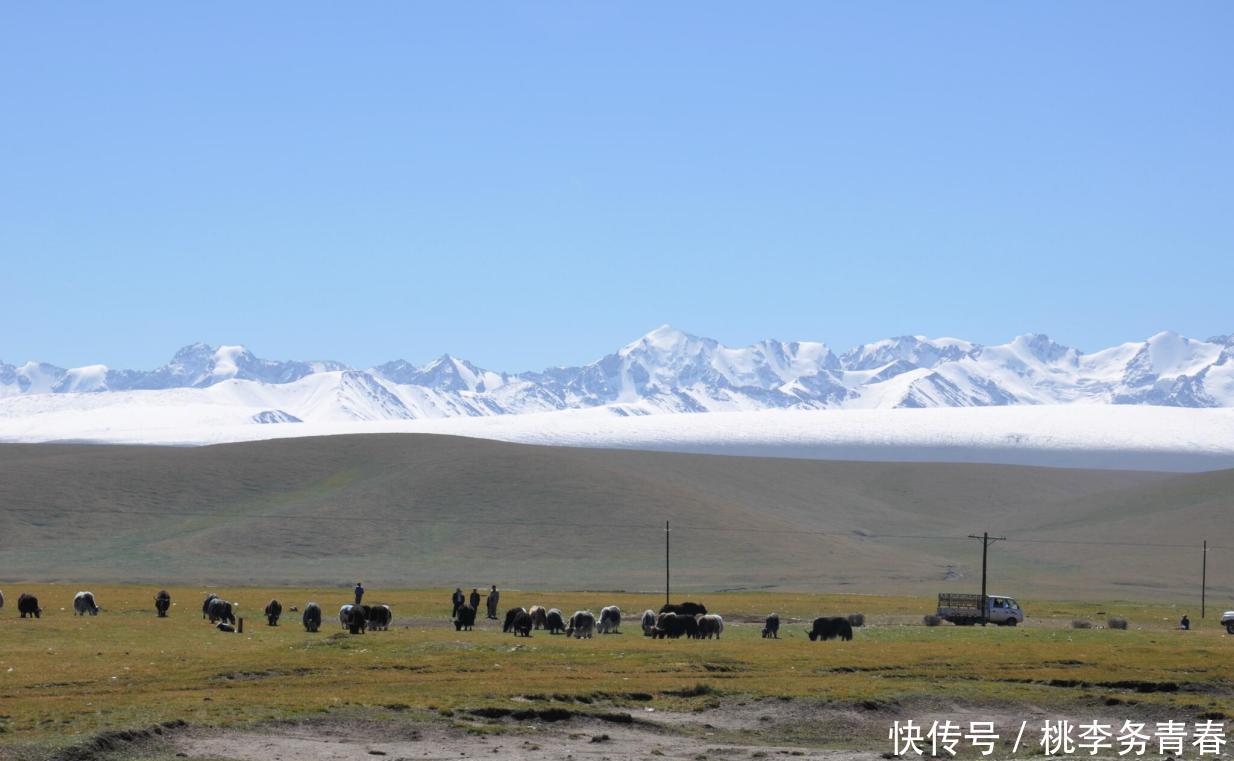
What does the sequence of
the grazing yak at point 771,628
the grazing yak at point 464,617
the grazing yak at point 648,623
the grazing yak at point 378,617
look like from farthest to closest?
the grazing yak at point 648,623 < the grazing yak at point 771,628 < the grazing yak at point 464,617 < the grazing yak at point 378,617

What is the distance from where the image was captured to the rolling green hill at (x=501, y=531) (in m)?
130

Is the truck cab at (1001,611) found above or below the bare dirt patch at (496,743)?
below

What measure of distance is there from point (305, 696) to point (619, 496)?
136241mm

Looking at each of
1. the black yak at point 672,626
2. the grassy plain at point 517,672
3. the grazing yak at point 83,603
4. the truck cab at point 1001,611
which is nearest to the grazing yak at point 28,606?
the grassy plain at point 517,672

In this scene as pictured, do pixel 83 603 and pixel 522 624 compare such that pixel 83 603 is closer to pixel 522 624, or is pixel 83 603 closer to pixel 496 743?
pixel 522 624

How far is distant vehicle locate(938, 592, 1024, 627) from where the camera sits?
71375mm

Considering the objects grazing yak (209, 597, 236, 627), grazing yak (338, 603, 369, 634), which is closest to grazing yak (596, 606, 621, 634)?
grazing yak (338, 603, 369, 634)

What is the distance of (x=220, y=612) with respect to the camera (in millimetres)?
59406

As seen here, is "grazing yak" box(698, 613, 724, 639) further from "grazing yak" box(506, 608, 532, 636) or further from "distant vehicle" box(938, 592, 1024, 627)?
"distant vehicle" box(938, 592, 1024, 627)

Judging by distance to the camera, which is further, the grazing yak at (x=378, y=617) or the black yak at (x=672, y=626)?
the grazing yak at (x=378, y=617)

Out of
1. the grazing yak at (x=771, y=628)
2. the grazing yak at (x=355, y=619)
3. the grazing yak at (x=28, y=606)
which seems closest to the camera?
the grazing yak at (x=355, y=619)

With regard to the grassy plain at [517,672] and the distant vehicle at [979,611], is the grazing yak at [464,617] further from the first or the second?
the distant vehicle at [979,611]

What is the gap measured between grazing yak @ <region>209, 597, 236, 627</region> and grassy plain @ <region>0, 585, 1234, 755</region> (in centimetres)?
88

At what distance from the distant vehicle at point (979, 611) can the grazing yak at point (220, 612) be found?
3155 cm
